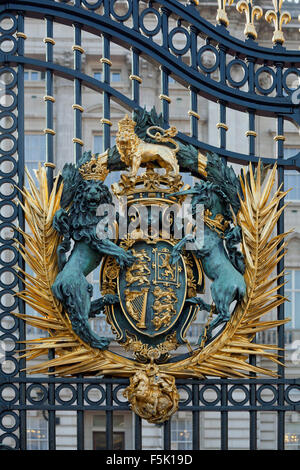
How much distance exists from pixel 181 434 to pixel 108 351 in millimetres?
11939

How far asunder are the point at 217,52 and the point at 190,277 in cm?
232

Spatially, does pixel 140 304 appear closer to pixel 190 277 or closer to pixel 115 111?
pixel 190 277

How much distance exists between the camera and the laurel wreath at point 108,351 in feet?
31.9

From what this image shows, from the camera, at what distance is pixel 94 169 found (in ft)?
32.9

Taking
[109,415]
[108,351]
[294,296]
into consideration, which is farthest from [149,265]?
[294,296]

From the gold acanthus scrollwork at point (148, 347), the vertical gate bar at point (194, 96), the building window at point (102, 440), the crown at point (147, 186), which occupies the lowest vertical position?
the building window at point (102, 440)

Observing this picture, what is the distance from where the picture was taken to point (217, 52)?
10555 millimetres

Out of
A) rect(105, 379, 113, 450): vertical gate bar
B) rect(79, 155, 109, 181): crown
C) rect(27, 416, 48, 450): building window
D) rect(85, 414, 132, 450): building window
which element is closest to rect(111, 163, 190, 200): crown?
rect(79, 155, 109, 181): crown

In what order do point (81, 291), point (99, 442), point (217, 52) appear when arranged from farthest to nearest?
point (99, 442), point (217, 52), point (81, 291)

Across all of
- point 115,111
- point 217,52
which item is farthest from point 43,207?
point 115,111

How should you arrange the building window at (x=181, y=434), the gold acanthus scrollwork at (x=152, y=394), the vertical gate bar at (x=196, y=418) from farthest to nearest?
the building window at (x=181, y=434) → the vertical gate bar at (x=196, y=418) → the gold acanthus scrollwork at (x=152, y=394)

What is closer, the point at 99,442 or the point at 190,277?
the point at 190,277

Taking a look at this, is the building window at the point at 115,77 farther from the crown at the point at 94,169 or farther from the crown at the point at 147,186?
the crown at the point at 147,186

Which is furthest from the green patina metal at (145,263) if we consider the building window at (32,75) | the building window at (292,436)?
the building window at (32,75)
